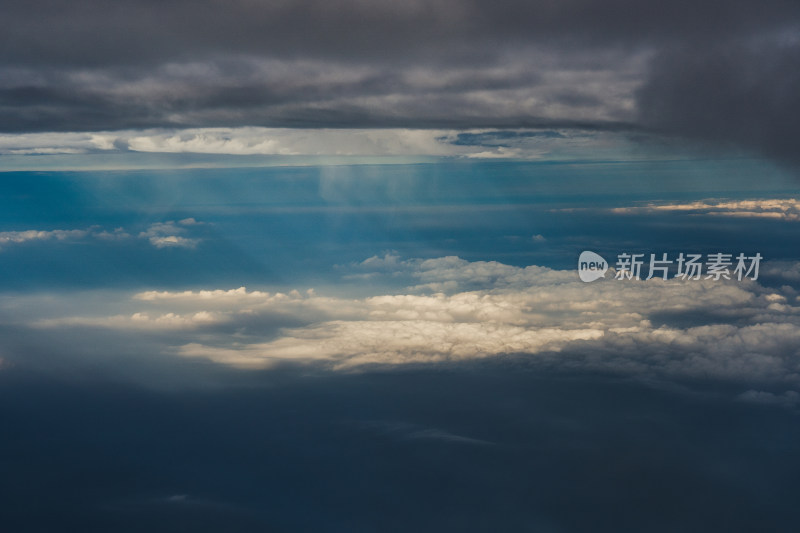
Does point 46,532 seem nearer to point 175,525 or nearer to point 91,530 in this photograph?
point 91,530

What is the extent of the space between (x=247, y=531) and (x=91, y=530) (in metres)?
43.0

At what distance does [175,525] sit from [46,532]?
35521mm

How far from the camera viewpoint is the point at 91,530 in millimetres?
196125

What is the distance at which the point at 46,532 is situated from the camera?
197 metres

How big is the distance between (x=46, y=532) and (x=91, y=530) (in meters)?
13.3

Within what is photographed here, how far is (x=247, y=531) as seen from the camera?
652 ft

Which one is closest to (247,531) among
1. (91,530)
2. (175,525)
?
(175,525)

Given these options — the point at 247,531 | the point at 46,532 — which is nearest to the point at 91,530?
the point at 46,532

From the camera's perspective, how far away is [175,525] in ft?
655

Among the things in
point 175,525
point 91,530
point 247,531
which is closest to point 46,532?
point 91,530

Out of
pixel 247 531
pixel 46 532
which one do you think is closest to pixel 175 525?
pixel 247 531

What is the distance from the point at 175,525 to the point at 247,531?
2069 cm

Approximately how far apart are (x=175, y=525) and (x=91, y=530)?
22548 mm

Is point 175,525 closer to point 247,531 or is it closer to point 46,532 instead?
point 247,531
